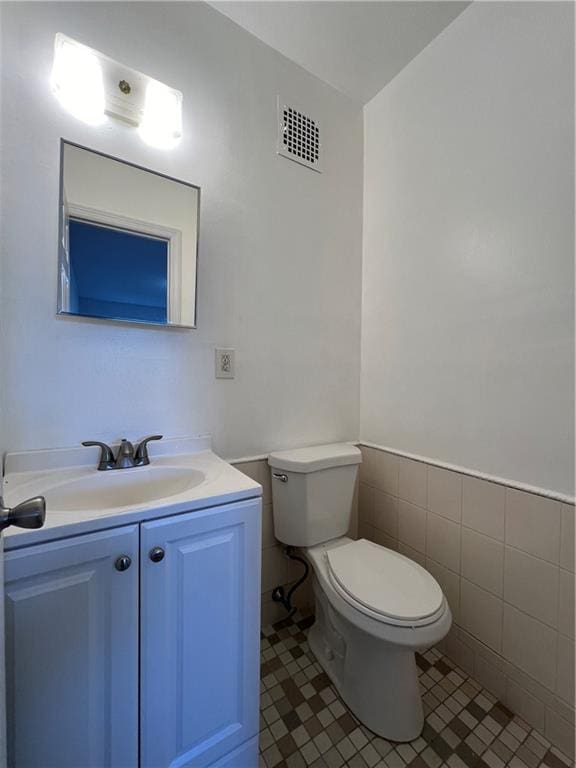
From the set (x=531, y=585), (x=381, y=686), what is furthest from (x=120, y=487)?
(x=531, y=585)

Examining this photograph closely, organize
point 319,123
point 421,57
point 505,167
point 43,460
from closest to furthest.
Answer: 1. point 43,460
2. point 505,167
3. point 421,57
4. point 319,123

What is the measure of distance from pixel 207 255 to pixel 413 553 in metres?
1.55

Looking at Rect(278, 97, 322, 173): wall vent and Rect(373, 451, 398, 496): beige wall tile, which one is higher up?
Rect(278, 97, 322, 173): wall vent

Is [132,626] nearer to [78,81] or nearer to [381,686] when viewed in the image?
[381,686]

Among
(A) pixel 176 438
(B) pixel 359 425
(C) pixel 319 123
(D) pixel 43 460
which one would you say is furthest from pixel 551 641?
(C) pixel 319 123

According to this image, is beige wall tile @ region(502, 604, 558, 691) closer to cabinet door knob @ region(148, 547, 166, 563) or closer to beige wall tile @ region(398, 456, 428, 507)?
beige wall tile @ region(398, 456, 428, 507)

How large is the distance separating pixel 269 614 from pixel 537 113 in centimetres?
214

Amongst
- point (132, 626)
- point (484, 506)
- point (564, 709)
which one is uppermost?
point (484, 506)

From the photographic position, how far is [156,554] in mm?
723

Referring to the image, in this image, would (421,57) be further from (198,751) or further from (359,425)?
(198,751)

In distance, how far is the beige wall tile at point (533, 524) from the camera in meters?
0.99

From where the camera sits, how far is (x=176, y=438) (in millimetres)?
1197

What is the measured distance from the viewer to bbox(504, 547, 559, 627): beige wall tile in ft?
3.27

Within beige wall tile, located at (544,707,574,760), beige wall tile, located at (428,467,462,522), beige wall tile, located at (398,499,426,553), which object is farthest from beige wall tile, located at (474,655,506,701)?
beige wall tile, located at (428,467,462,522)
